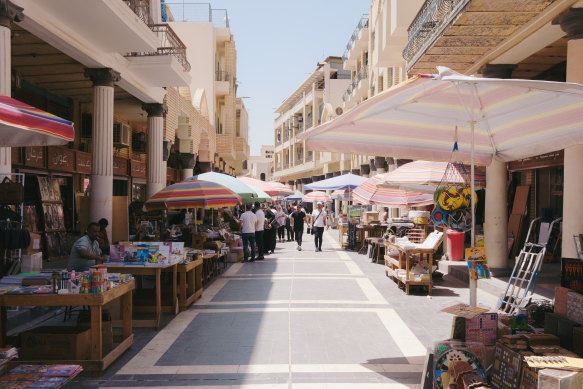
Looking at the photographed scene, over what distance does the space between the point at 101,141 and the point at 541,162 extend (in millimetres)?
11562

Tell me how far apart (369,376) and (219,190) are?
7.15 metres

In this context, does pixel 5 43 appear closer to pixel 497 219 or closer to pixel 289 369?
pixel 289 369

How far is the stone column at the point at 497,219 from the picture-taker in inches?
455

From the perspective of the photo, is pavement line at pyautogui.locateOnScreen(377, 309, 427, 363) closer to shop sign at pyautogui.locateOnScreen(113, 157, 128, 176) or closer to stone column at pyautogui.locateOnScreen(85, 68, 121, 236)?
stone column at pyautogui.locateOnScreen(85, 68, 121, 236)

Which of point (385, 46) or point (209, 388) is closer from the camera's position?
point (209, 388)

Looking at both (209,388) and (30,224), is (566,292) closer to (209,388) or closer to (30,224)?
(209,388)

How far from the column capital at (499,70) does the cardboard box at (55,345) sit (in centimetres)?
998

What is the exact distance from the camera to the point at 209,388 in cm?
493

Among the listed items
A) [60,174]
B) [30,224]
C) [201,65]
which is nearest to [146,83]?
[60,174]

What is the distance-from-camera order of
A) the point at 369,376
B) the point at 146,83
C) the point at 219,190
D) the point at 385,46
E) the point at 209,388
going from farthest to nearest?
the point at 385,46 < the point at 146,83 < the point at 219,190 < the point at 369,376 < the point at 209,388

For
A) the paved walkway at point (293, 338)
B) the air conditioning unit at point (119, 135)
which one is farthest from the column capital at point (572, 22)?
the air conditioning unit at point (119, 135)

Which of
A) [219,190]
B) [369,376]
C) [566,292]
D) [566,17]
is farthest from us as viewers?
[219,190]

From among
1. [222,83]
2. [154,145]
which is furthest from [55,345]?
[222,83]

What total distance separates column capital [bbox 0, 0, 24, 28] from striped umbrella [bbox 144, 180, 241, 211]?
4868mm
